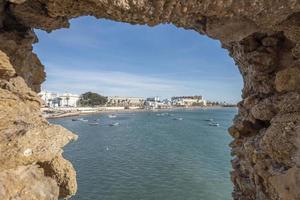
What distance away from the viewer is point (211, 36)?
8047 millimetres

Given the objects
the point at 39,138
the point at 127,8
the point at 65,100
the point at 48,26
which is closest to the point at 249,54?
the point at 127,8

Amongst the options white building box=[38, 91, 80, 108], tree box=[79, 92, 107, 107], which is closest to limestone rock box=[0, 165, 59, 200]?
tree box=[79, 92, 107, 107]

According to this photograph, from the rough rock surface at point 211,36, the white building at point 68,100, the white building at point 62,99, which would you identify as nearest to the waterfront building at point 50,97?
the white building at point 62,99

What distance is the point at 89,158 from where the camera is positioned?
34.4 meters

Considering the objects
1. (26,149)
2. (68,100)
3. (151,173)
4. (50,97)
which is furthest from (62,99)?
(26,149)

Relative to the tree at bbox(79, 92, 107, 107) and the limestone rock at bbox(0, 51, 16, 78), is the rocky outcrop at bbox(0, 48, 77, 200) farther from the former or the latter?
the tree at bbox(79, 92, 107, 107)

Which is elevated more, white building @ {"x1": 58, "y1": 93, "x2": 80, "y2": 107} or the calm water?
white building @ {"x1": 58, "y1": 93, "x2": 80, "y2": 107}

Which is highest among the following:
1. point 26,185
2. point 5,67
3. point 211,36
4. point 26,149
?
point 211,36

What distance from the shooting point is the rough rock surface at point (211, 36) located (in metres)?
5.50

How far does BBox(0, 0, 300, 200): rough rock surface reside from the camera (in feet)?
18.0

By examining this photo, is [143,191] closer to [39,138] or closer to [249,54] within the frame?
[249,54]

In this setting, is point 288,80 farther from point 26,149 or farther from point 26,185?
point 26,185

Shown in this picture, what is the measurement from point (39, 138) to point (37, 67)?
3810 mm

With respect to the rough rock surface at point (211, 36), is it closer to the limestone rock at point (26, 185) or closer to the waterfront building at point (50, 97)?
the limestone rock at point (26, 185)
